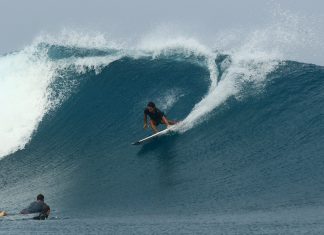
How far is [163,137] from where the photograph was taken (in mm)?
20219

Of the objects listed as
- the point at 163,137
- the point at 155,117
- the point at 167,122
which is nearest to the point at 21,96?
the point at 155,117

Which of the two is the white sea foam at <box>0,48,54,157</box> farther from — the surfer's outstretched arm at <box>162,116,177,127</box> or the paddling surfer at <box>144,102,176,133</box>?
the surfer's outstretched arm at <box>162,116,177,127</box>

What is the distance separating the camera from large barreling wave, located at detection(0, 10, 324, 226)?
1609cm

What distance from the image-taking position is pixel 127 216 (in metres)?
14.8

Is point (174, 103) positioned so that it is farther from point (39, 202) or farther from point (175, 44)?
point (39, 202)

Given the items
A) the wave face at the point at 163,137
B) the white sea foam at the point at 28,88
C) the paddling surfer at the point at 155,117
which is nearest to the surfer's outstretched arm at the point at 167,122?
the paddling surfer at the point at 155,117

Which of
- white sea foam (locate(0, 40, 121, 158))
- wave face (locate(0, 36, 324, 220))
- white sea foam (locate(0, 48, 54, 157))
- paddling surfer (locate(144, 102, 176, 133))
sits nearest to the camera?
wave face (locate(0, 36, 324, 220))

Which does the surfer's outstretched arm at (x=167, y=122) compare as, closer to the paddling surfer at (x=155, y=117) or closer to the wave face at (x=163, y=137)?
the paddling surfer at (x=155, y=117)

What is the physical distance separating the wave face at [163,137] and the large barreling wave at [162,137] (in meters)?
0.05

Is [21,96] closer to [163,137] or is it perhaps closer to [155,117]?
[155,117]

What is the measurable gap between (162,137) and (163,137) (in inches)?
1.3

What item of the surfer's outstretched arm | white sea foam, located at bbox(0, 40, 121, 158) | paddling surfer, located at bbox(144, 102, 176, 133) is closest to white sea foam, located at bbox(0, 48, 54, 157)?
white sea foam, located at bbox(0, 40, 121, 158)

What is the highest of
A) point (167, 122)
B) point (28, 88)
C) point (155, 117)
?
point (28, 88)

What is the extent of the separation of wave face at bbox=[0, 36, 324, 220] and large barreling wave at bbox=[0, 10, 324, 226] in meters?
0.05
